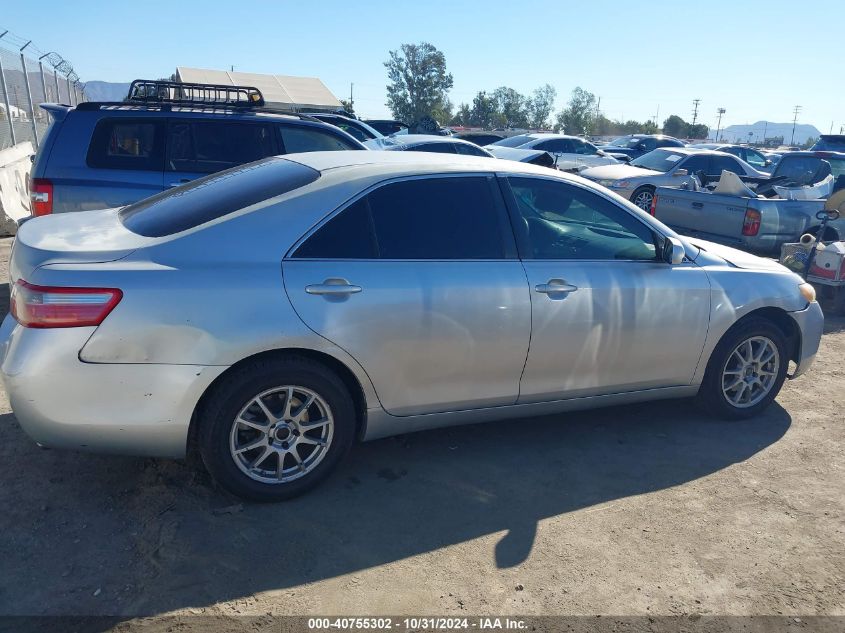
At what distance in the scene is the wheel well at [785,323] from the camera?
4.55 m

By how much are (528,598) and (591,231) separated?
222 cm

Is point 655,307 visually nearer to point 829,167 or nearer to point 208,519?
point 208,519

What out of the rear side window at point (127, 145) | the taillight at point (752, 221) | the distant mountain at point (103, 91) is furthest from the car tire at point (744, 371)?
the distant mountain at point (103, 91)

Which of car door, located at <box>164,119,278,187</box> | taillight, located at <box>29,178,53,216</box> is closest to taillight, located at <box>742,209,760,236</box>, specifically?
car door, located at <box>164,119,278,187</box>

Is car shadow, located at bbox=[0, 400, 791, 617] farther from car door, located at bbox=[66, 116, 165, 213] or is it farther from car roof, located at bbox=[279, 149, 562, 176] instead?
car door, located at bbox=[66, 116, 165, 213]

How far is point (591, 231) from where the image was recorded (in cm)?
422

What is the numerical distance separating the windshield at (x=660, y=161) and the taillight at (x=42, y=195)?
39.0ft

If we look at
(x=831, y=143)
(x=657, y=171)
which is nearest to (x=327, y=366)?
(x=657, y=171)

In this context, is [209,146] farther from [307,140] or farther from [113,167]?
[307,140]

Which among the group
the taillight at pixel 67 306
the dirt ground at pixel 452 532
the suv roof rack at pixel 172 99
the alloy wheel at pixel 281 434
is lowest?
the dirt ground at pixel 452 532

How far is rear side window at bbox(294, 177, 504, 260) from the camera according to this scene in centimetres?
346

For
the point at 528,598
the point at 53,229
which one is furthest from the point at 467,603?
the point at 53,229

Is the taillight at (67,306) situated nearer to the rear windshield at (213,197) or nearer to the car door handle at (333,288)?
the rear windshield at (213,197)

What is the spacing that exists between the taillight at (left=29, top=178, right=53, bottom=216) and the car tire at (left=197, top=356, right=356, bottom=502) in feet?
12.2
